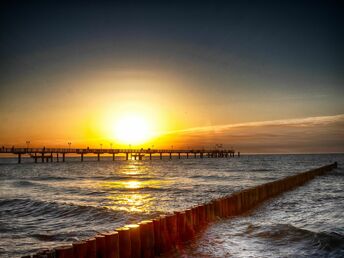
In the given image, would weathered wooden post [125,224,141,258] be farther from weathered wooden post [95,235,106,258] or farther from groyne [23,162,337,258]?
weathered wooden post [95,235,106,258]

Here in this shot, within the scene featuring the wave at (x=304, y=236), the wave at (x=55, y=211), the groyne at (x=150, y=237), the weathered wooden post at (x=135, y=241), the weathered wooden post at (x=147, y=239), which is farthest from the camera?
the wave at (x=55, y=211)

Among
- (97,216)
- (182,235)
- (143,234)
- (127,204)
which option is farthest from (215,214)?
(127,204)

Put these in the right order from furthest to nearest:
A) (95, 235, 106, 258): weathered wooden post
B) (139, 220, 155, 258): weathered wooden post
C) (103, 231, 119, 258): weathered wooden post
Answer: (139, 220, 155, 258): weathered wooden post, (103, 231, 119, 258): weathered wooden post, (95, 235, 106, 258): weathered wooden post

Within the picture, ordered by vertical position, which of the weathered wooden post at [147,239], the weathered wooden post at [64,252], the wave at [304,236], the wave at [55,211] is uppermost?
the weathered wooden post at [64,252]

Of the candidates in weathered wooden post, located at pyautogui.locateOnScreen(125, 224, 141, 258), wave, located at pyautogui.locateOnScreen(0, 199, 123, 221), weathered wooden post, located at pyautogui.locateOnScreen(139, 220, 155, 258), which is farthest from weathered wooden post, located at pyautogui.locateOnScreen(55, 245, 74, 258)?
wave, located at pyautogui.locateOnScreen(0, 199, 123, 221)

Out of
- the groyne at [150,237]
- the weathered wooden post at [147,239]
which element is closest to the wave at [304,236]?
the groyne at [150,237]

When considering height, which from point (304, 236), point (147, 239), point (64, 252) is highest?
point (64, 252)

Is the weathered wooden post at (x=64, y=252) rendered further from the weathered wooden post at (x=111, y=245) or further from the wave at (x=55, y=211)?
the wave at (x=55, y=211)

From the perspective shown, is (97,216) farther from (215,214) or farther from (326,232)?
(326,232)

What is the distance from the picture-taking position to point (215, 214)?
41.2 ft

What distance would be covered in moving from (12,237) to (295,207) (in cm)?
1268

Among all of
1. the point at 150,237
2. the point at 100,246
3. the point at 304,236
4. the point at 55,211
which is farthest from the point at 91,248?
the point at 55,211

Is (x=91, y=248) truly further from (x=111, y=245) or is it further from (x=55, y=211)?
(x=55, y=211)

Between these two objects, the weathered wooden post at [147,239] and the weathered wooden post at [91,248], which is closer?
the weathered wooden post at [91,248]
